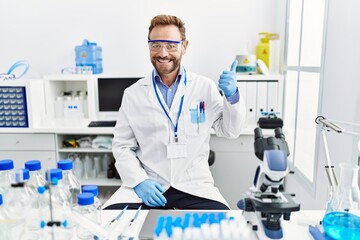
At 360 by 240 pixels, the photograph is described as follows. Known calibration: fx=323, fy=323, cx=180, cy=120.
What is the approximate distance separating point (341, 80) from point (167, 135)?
929 mm

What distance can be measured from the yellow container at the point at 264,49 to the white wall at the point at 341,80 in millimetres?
994

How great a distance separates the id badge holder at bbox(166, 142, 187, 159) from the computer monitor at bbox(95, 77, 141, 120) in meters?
1.23

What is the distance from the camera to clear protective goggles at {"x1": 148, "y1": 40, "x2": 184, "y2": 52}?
5.43 ft

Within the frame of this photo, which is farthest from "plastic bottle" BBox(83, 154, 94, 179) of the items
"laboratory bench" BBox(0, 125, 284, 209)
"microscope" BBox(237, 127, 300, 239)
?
"microscope" BBox(237, 127, 300, 239)

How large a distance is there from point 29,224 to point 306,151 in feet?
6.08

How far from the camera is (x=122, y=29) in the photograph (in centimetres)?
293

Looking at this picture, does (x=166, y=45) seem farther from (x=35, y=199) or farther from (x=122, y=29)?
(x=122, y=29)

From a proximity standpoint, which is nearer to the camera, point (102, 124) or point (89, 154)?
point (102, 124)

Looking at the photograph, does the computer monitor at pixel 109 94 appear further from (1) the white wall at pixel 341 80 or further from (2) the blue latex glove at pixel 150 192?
(1) the white wall at pixel 341 80

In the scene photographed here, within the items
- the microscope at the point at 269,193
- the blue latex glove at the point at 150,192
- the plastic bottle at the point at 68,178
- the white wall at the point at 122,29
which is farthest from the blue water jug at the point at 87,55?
the microscope at the point at 269,193

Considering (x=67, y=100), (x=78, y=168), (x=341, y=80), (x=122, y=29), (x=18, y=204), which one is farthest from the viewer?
(x=122, y=29)

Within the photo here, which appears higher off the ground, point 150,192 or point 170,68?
point 170,68

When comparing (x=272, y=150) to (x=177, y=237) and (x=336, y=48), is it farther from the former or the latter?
(x=336, y=48)

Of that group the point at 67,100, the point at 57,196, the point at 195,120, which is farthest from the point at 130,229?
the point at 67,100
